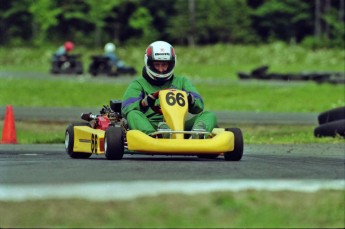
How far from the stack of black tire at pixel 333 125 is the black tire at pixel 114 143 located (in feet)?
20.2

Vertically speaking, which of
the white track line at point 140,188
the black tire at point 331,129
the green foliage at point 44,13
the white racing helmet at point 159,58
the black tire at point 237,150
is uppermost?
the green foliage at point 44,13

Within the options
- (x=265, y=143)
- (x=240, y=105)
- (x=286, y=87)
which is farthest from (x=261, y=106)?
(x=265, y=143)

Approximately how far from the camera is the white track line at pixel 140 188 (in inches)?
335

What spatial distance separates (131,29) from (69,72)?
35760mm

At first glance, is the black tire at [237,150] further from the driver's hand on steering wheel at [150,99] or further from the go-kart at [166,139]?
the driver's hand on steering wheel at [150,99]

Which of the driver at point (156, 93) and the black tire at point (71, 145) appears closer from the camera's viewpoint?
the driver at point (156, 93)

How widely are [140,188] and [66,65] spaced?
37116 mm

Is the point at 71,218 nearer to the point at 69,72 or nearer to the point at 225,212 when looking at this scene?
the point at 225,212

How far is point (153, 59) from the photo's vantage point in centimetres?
1359

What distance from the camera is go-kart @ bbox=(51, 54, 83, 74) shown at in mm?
45156

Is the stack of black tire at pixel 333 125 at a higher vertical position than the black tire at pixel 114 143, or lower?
lower

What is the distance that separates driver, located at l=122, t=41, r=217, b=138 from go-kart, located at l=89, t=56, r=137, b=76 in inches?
1178

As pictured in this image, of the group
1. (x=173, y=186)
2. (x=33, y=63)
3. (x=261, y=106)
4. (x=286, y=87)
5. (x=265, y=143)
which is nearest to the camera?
(x=173, y=186)

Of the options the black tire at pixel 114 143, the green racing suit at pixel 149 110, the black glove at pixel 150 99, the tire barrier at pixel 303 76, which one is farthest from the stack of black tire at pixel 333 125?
the tire barrier at pixel 303 76
